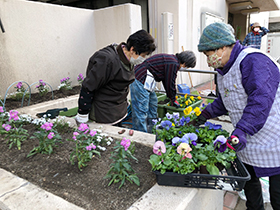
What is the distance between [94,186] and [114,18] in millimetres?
4537

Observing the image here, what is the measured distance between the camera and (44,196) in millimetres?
1421

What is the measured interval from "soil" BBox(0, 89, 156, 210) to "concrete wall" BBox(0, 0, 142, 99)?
2.59 metres

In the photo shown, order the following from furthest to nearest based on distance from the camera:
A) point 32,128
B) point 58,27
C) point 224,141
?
1. point 58,27
2. point 32,128
3. point 224,141

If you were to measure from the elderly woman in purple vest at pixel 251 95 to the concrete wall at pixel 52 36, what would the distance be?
3.80 meters

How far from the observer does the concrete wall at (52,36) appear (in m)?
4.04

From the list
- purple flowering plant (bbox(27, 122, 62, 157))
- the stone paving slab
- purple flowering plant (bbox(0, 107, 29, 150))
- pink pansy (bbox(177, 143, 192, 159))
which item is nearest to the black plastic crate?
pink pansy (bbox(177, 143, 192, 159))

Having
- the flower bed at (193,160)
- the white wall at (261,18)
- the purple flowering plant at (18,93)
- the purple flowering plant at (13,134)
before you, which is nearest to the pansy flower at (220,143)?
the flower bed at (193,160)

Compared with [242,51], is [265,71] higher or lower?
lower

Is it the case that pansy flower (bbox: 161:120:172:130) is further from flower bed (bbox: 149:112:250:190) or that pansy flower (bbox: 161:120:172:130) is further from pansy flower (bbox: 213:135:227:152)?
pansy flower (bbox: 213:135:227:152)

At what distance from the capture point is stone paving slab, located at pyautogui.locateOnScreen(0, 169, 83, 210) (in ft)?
4.33

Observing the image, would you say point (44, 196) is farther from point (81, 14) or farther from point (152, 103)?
point (81, 14)

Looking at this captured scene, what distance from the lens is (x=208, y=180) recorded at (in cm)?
132

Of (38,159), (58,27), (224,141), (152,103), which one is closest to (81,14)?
(58,27)

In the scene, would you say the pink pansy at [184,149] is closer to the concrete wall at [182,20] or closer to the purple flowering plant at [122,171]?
the purple flowering plant at [122,171]
